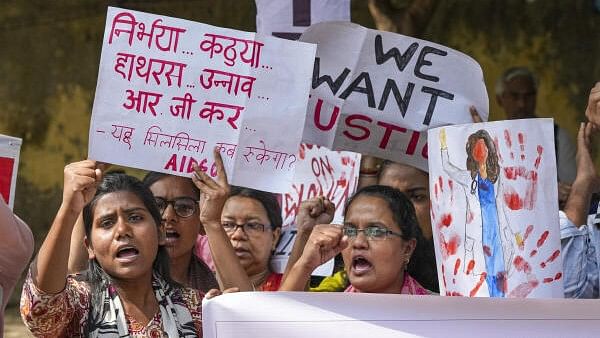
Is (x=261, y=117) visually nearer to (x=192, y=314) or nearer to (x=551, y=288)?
(x=192, y=314)

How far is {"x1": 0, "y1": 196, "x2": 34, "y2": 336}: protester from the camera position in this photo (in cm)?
303

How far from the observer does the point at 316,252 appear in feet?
12.2

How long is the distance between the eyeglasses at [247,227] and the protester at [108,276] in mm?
548

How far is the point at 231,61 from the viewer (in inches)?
158

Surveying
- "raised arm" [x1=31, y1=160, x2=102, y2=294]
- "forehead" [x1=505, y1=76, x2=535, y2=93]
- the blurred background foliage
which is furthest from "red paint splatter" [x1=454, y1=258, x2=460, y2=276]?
the blurred background foliage

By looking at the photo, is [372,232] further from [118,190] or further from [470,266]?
[118,190]

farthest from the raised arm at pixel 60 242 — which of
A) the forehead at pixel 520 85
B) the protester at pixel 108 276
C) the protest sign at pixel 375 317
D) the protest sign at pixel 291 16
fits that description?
the forehead at pixel 520 85

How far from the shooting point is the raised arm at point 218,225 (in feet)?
12.8

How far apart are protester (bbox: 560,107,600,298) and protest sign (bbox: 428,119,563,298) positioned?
415 millimetres

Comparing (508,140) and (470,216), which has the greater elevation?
(508,140)

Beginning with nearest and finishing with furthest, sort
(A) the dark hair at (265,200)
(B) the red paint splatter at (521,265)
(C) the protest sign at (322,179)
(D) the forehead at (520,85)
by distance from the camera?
1. (B) the red paint splatter at (521,265)
2. (A) the dark hair at (265,200)
3. (C) the protest sign at (322,179)
4. (D) the forehead at (520,85)

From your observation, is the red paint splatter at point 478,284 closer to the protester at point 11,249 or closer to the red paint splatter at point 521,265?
the red paint splatter at point 521,265

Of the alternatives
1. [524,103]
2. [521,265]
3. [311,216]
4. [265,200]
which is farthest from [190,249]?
[524,103]

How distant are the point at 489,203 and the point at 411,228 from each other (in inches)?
27.3
